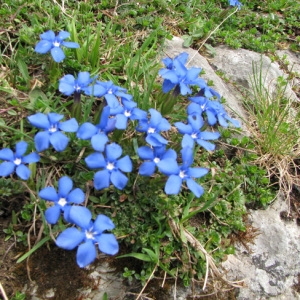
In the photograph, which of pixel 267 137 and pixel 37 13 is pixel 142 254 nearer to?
pixel 267 137

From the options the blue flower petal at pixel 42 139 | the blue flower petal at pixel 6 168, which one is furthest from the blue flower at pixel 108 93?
the blue flower petal at pixel 6 168

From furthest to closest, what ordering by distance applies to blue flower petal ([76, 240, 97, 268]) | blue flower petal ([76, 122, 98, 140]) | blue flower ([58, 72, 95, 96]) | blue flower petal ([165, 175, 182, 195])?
1. blue flower ([58, 72, 95, 96])
2. blue flower petal ([76, 122, 98, 140])
3. blue flower petal ([165, 175, 182, 195])
4. blue flower petal ([76, 240, 97, 268])

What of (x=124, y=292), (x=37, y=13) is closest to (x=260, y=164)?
(x=124, y=292)

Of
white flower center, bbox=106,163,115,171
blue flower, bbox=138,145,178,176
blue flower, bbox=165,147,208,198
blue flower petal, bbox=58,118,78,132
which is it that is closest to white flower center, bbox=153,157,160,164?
blue flower, bbox=138,145,178,176

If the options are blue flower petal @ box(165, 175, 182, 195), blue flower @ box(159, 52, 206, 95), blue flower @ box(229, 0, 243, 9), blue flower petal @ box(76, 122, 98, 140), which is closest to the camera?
blue flower petal @ box(165, 175, 182, 195)

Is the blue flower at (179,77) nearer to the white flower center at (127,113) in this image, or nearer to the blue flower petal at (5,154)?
the white flower center at (127,113)

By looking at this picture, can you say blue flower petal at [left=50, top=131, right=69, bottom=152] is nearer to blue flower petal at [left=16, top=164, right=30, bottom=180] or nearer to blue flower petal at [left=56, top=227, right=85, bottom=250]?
blue flower petal at [left=16, top=164, right=30, bottom=180]
